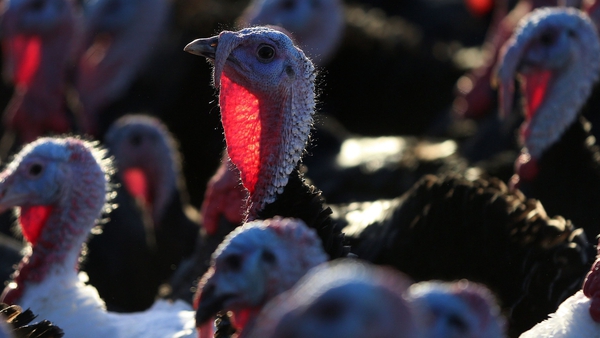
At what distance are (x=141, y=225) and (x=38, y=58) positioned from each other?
2.28 metres

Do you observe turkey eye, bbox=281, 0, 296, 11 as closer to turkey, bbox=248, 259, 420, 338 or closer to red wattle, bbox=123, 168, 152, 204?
red wattle, bbox=123, 168, 152, 204

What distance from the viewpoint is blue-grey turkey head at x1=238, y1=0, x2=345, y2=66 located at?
7.20 metres

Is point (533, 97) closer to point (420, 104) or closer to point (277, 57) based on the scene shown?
point (277, 57)

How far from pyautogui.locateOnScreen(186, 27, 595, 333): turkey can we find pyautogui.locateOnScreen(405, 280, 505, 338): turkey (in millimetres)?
829

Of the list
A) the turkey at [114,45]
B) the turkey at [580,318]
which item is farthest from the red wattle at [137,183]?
the turkey at [580,318]

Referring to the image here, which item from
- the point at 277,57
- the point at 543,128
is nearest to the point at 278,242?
the point at 277,57

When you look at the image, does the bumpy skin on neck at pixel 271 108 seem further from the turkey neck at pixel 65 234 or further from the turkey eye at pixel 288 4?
the turkey eye at pixel 288 4

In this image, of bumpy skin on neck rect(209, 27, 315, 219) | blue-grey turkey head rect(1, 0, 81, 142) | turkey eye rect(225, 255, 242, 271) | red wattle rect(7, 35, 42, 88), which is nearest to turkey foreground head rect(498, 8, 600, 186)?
bumpy skin on neck rect(209, 27, 315, 219)

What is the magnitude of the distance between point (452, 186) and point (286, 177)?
1.08m

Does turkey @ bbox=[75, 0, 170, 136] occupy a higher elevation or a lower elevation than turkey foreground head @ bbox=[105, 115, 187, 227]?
higher

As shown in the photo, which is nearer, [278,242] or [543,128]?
[278,242]

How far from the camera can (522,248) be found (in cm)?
403

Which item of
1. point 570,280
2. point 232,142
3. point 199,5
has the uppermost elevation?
point 199,5

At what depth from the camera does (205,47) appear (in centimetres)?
348
